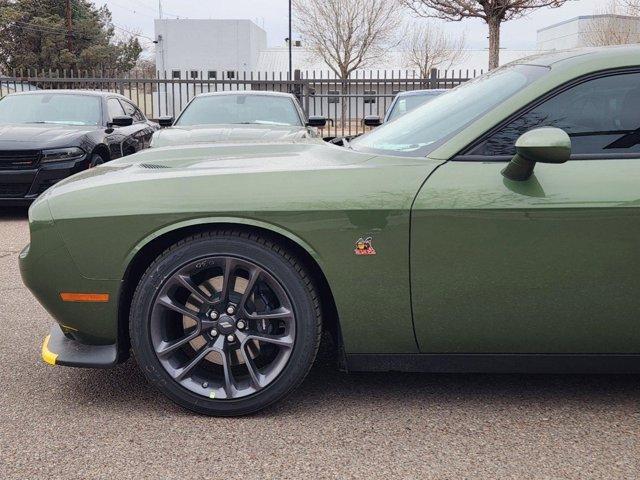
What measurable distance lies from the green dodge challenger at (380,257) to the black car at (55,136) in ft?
17.5

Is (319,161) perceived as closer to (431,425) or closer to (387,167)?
(387,167)

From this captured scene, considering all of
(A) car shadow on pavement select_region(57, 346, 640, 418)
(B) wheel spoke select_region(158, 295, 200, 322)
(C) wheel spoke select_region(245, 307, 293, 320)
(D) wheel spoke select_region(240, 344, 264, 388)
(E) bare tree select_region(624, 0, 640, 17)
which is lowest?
(A) car shadow on pavement select_region(57, 346, 640, 418)

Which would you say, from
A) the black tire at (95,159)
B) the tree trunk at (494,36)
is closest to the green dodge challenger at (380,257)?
the black tire at (95,159)

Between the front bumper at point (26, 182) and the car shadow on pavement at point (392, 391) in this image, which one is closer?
the car shadow on pavement at point (392, 391)

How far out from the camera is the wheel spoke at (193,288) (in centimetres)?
277

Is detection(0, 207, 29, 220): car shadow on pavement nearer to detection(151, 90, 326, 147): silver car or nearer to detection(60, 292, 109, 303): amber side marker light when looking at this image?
detection(151, 90, 326, 147): silver car

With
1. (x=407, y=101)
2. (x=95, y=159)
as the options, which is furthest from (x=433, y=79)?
(x=95, y=159)

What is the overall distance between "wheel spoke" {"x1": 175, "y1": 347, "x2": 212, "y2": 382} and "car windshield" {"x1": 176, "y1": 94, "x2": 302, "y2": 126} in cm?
549

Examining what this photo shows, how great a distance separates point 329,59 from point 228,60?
7.94m

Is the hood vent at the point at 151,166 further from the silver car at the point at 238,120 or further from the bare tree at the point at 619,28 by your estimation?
the bare tree at the point at 619,28

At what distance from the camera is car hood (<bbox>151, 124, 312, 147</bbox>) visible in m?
7.17

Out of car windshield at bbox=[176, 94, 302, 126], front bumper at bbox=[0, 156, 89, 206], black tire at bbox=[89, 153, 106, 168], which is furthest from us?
black tire at bbox=[89, 153, 106, 168]

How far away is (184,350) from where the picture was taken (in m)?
2.91

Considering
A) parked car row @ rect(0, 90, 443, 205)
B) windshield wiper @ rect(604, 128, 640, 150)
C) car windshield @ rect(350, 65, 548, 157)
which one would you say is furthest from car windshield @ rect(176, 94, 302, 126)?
windshield wiper @ rect(604, 128, 640, 150)
